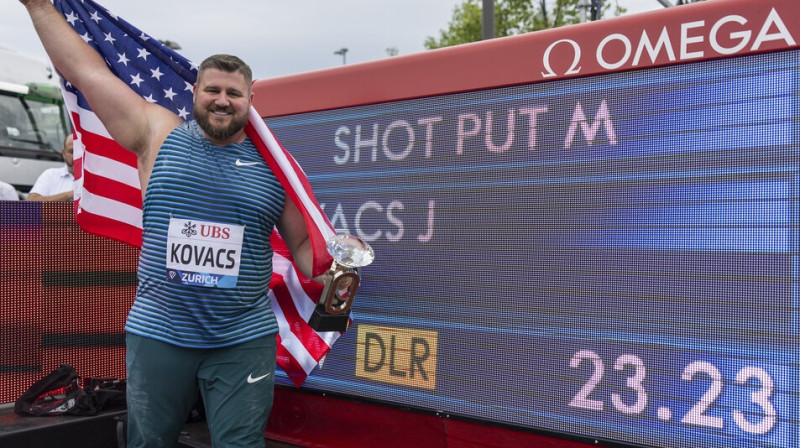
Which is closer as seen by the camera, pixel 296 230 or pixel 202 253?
pixel 202 253

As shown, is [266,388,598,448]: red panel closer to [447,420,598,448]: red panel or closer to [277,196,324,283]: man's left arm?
[447,420,598,448]: red panel

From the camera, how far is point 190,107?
3.77 metres

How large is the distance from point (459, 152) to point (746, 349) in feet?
4.22

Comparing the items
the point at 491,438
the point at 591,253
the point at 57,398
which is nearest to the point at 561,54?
the point at 591,253

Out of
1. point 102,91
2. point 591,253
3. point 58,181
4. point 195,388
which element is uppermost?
point 58,181

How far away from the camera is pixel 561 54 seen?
297cm

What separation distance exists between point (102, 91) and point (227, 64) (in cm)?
53

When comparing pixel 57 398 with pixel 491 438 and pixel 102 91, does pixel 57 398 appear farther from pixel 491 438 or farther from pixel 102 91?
pixel 491 438

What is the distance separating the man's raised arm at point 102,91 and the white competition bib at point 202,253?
0.37 metres

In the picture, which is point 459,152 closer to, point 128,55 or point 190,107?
point 190,107

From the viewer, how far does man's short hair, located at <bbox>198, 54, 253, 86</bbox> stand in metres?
3.01

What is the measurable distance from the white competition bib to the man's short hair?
581 millimetres

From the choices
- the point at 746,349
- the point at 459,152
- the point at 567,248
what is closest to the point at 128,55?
the point at 459,152

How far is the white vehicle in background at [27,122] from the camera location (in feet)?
42.1
